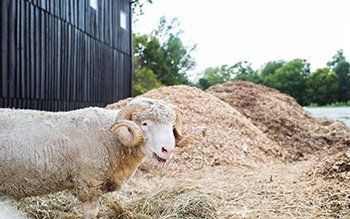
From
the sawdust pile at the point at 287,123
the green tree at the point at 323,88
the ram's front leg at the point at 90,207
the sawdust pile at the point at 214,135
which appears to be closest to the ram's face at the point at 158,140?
the ram's front leg at the point at 90,207

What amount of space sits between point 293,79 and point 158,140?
3888cm

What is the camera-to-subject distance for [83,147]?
4082mm

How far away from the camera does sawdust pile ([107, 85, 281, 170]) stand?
877 cm

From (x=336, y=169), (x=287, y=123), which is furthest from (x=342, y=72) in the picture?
(x=336, y=169)

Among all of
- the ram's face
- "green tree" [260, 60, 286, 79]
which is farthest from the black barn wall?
"green tree" [260, 60, 286, 79]

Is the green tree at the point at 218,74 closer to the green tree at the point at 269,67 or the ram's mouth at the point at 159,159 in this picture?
the green tree at the point at 269,67

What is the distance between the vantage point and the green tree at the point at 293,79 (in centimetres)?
3731

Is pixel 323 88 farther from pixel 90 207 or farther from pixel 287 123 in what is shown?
pixel 90 207

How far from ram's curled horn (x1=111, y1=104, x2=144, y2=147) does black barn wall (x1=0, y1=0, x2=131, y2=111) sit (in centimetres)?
479

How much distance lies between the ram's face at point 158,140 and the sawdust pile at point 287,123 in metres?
7.57

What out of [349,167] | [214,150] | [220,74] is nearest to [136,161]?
[349,167]

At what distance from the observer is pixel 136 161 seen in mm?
4227

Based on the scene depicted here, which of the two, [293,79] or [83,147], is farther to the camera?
[293,79]

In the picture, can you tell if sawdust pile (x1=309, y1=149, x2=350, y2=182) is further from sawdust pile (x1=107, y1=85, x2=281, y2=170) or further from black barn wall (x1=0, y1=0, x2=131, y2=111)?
black barn wall (x1=0, y1=0, x2=131, y2=111)
